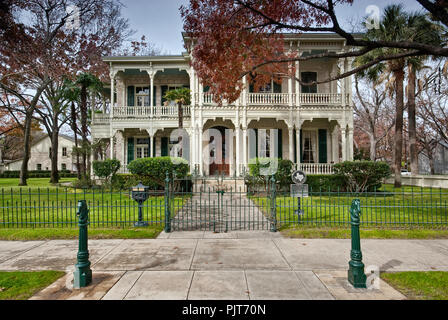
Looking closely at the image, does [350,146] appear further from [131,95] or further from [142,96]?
[131,95]

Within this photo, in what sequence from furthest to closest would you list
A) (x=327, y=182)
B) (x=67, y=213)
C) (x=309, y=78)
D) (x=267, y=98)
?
1. (x=309, y=78)
2. (x=267, y=98)
3. (x=327, y=182)
4. (x=67, y=213)

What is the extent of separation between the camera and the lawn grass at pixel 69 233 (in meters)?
6.57

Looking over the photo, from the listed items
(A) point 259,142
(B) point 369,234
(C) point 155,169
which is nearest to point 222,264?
(B) point 369,234

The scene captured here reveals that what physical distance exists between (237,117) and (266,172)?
A: 5033 mm

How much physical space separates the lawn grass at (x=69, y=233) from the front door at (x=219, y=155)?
462 inches

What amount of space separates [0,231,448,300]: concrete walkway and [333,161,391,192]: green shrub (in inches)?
326

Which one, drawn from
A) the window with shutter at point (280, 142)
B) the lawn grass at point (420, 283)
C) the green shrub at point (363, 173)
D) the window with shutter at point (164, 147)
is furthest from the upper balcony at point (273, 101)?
the lawn grass at point (420, 283)

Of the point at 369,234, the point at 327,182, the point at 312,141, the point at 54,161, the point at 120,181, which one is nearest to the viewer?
the point at 369,234

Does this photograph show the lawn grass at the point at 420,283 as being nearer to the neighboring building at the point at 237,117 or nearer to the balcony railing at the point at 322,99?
the neighboring building at the point at 237,117

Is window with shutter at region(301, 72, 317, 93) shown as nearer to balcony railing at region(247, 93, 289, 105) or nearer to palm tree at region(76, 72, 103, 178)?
balcony railing at region(247, 93, 289, 105)

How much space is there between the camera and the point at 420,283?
3869 mm

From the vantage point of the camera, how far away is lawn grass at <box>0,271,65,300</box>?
3.58 meters

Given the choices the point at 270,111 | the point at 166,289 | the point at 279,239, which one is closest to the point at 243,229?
the point at 279,239
